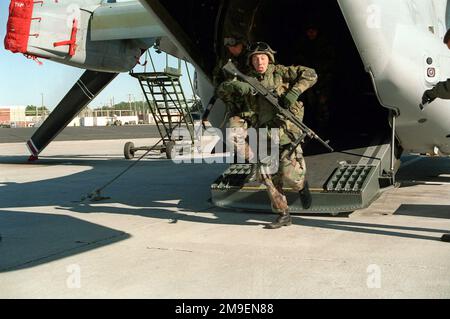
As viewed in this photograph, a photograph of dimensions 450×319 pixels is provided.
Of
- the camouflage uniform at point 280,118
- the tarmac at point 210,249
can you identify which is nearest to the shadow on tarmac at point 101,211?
the tarmac at point 210,249

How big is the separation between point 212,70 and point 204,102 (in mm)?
595

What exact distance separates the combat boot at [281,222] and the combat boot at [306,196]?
0.33m

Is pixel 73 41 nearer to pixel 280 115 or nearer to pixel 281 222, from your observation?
pixel 280 115

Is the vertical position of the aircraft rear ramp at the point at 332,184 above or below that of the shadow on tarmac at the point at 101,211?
above

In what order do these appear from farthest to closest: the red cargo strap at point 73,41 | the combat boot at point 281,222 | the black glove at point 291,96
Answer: the red cargo strap at point 73,41, the combat boot at point 281,222, the black glove at point 291,96

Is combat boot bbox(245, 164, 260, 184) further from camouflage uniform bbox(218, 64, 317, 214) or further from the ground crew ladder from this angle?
the ground crew ladder

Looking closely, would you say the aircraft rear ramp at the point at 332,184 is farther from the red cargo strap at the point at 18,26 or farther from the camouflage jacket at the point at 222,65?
the red cargo strap at the point at 18,26

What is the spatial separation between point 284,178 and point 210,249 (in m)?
1.24

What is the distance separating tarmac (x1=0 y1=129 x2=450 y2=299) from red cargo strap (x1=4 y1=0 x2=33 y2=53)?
113 inches

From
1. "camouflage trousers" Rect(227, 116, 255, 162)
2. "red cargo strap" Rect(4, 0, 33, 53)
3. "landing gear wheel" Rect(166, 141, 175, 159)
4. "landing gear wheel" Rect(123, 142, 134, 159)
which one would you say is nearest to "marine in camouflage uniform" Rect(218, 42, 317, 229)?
"camouflage trousers" Rect(227, 116, 255, 162)

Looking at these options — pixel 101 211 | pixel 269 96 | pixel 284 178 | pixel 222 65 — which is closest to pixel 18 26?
pixel 101 211

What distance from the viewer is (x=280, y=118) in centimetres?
544

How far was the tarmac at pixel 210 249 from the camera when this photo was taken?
3449 millimetres

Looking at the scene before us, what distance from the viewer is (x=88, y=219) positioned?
604 cm
